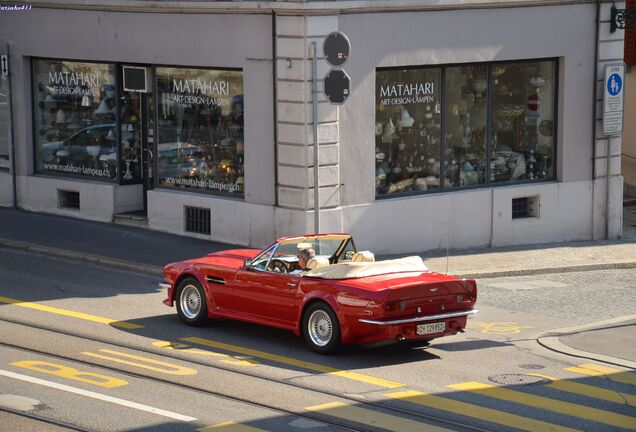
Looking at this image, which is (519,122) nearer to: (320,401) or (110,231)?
(110,231)

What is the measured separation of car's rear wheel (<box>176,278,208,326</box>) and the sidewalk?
3.49m

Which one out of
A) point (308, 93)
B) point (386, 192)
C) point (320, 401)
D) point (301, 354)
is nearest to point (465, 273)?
point (386, 192)

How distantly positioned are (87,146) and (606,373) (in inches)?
531

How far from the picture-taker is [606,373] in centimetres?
1412

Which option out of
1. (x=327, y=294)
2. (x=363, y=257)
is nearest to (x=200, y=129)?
(x=363, y=257)

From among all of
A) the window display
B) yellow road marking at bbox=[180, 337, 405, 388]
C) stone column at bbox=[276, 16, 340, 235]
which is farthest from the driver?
the window display

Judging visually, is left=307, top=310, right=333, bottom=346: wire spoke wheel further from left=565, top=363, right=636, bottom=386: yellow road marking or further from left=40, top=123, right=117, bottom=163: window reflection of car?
left=40, top=123, right=117, bottom=163: window reflection of car

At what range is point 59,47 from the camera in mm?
24156

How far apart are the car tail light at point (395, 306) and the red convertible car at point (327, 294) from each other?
0.01 metres

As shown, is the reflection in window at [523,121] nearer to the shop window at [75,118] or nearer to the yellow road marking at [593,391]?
the shop window at [75,118]

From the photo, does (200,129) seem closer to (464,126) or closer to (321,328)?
(464,126)

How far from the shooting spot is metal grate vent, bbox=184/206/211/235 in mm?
22250

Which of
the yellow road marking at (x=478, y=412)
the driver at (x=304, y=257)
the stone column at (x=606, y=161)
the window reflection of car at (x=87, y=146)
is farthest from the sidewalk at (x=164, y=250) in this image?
the yellow road marking at (x=478, y=412)

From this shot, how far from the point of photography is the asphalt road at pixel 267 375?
467 inches
